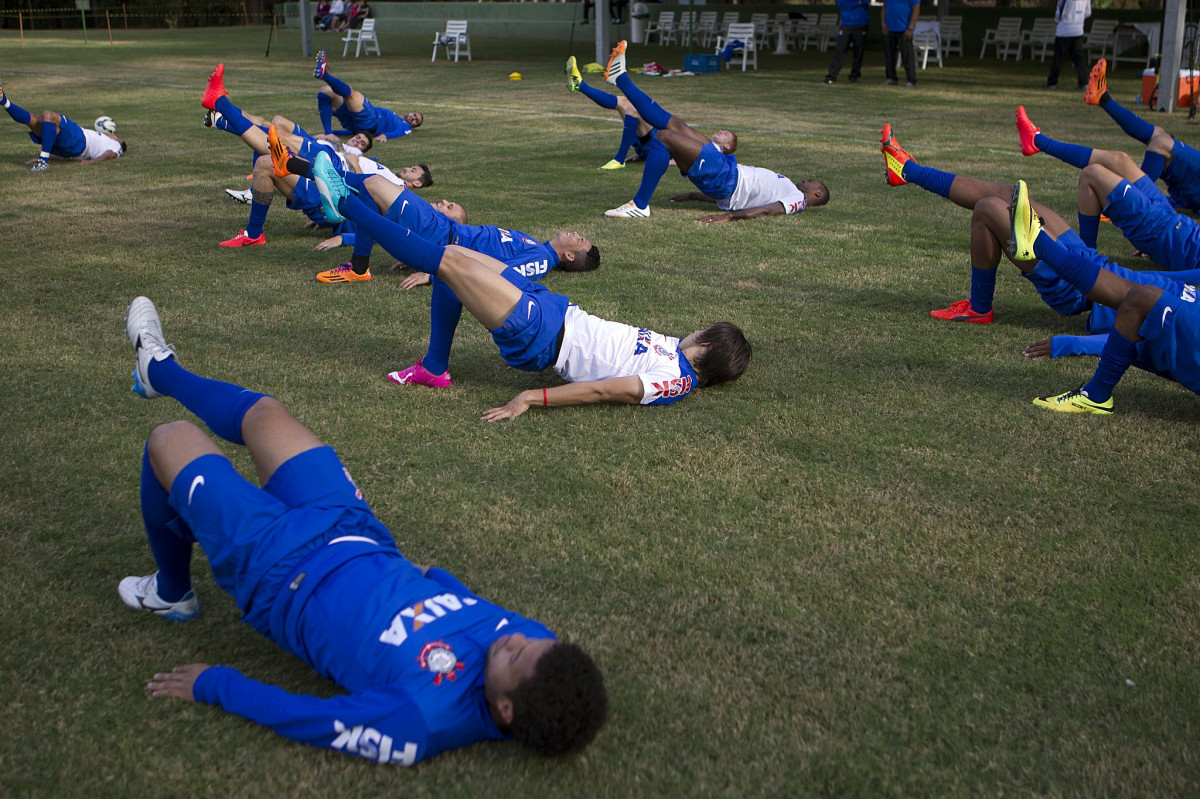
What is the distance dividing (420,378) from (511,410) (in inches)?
27.2

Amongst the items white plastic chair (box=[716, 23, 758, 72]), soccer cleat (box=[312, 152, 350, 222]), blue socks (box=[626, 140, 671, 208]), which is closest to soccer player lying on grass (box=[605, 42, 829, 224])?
blue socks (box=[626, 140, 671, 208])

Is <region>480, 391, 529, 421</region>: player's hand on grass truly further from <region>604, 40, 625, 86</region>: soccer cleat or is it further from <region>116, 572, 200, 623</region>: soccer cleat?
<region>604, 40, 625, 86</region>: soccer cleat

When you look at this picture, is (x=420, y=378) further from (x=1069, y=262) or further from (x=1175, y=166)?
(x=1175, y=166)

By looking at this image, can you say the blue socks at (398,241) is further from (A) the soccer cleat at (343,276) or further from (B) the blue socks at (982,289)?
(B) the blue socks at (982,289)

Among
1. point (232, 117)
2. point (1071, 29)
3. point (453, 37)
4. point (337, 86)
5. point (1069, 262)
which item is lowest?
point (1069, 262)

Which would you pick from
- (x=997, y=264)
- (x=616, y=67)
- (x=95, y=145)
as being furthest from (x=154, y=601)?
(x=95, y=145)

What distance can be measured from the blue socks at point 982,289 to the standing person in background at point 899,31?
1353 cm

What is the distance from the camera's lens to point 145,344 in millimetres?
3178

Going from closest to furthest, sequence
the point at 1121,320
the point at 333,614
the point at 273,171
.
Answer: the point at 333,614, the point at 1121,320, the point at 273,171

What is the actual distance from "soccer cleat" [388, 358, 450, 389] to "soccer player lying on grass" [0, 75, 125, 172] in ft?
26.6

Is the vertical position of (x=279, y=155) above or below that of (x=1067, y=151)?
below

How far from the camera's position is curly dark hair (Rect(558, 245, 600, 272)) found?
6566 mm

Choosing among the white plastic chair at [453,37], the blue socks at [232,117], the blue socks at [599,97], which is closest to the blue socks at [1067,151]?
the blue socks at [599,97]

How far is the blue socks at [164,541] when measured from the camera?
8.95ft
